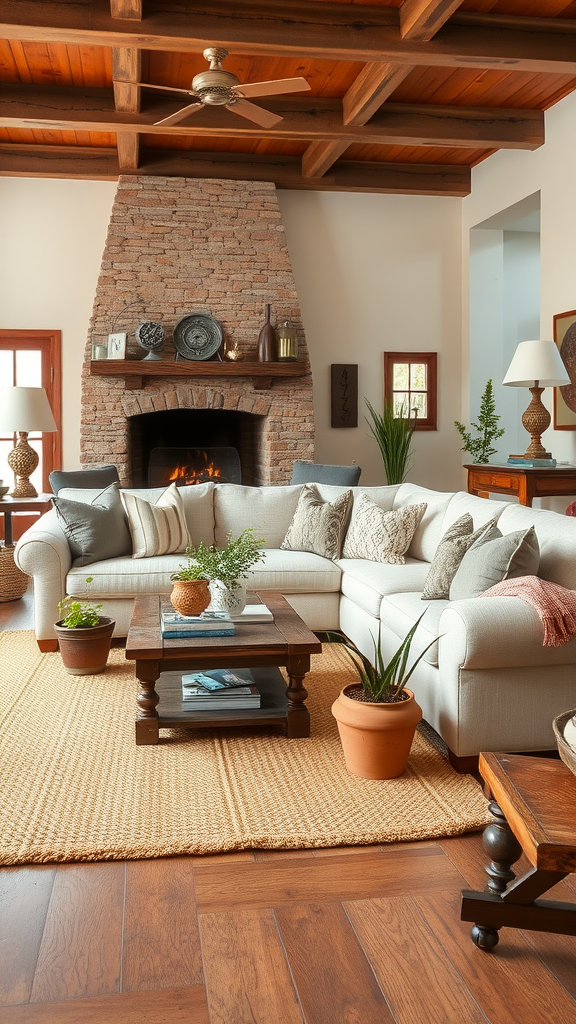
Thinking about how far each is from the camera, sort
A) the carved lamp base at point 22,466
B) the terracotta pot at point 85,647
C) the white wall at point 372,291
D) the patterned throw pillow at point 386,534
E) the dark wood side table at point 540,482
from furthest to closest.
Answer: the white wall at point 372,291, the carved lamp base at point 22,466, the dark wood side table at point 540,482, the patterned throw pillow at point 386,534, the terracotta pot at point 85,647

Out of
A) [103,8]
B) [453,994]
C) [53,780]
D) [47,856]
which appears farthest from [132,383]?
[453,994]

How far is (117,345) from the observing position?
682cm

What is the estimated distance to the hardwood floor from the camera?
5.58 ft

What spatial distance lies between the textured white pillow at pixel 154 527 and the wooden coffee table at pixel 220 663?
129cm

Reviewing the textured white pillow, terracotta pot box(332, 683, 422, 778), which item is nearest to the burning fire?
the textured white pillow

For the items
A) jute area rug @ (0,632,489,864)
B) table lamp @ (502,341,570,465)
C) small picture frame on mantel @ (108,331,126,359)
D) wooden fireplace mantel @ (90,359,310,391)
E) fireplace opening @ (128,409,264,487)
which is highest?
small picture frame on mantel @ (108,331,126,359)

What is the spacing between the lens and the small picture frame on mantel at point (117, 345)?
680 cm

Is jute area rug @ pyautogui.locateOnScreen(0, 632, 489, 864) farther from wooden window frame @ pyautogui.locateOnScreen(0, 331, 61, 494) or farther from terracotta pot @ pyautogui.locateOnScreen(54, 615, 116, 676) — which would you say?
wooden window frame @ pyautogui.locateOnScreen(0, 331, 61, 494)

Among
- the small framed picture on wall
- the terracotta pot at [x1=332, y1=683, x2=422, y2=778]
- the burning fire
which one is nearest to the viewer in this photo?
the terracotta pot at [x1=332, y1=683, x2=422, y2=778]

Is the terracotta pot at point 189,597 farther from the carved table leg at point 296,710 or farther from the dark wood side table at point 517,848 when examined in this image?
the dark wood side table at point 517,848

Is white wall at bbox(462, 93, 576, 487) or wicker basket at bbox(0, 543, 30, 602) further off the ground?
white wall at bbox(462, 93, 576, 487)

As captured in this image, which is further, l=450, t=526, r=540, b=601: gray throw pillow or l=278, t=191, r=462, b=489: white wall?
Answer: l=278, t=191, r=462, b=489: white wall

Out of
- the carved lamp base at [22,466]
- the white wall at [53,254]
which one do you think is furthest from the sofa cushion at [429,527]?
the white wall at [53,254]

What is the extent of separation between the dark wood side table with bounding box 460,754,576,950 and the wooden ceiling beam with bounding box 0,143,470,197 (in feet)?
20.3
